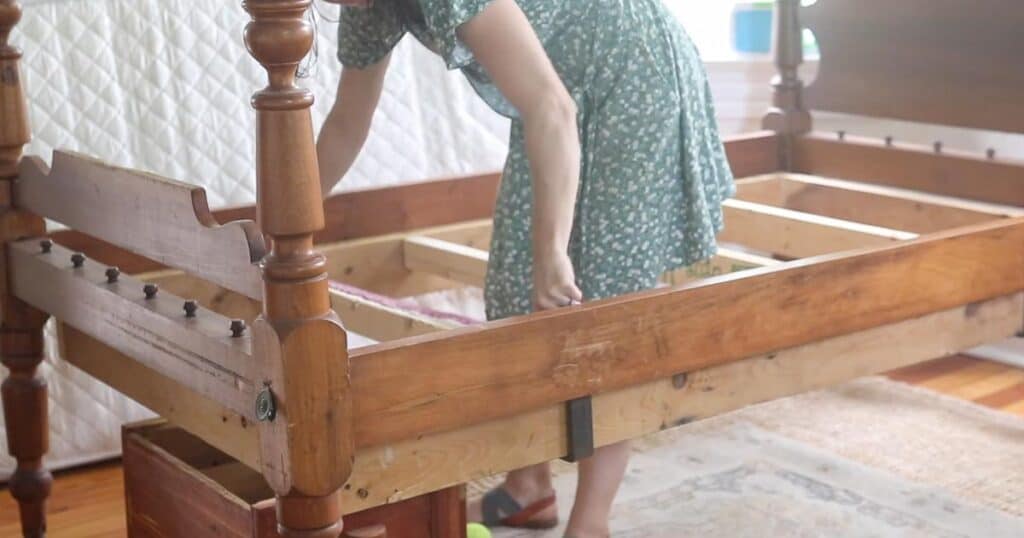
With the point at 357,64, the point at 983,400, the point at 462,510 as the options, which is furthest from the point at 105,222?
the point at 983,400

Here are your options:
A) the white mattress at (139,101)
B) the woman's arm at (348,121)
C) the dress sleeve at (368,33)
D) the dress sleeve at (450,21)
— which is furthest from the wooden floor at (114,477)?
the dress sleeve at (450,21)

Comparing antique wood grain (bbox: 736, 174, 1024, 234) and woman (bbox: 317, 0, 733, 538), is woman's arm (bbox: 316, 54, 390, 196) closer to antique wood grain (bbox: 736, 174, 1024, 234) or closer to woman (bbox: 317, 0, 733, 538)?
woman (bbox: 317, 0, 733, 538)

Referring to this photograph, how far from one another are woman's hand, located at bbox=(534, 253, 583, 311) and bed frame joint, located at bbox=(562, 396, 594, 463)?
117mm

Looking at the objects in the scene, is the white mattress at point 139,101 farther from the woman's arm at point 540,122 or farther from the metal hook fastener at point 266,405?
the metal hook fastener at point 266,405

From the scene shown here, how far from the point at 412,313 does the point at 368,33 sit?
1.18 ft

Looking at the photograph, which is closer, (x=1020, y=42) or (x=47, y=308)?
(x=47, y=308)

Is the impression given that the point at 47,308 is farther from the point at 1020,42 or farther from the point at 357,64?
the point at 1020,42

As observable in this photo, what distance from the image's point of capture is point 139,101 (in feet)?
7.63

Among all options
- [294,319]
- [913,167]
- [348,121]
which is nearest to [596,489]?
[348,121]

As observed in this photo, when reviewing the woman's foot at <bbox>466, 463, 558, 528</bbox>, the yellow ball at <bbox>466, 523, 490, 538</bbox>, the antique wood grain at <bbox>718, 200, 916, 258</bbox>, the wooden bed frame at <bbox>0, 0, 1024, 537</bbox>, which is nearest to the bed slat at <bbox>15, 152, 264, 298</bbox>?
the wooden bed frame at <bbox>0, 0, 1024, 537</bbox>

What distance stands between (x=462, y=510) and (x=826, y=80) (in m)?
1.51

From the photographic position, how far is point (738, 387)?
66.1 inches

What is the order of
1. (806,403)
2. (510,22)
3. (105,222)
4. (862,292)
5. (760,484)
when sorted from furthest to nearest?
(806,403)
(760,484)
(862,292)
(105,222)
(510,22)

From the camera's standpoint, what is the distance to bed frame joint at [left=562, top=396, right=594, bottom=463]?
1.52m
